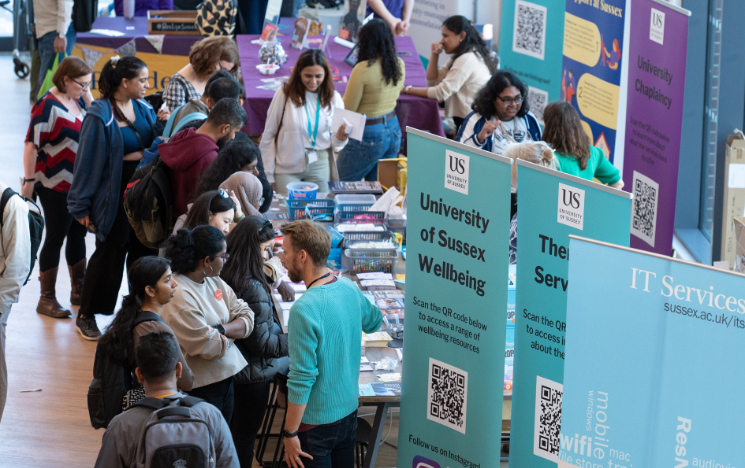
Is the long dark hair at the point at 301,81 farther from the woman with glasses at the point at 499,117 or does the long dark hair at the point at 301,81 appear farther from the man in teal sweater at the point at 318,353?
the man in teal sweater at the point at 318,353

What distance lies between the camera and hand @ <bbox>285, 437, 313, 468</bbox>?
2.84 m

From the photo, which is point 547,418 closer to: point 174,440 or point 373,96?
point 174,440

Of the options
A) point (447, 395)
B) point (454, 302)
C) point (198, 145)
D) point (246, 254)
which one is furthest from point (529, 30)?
point (447, 395)

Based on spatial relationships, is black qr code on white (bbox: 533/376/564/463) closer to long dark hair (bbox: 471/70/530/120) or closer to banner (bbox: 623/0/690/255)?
banner (bbox: 623/0/690/255)

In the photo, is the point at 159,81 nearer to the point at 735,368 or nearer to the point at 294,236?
the point at 294,236

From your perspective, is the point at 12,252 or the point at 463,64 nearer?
the point at 12,252

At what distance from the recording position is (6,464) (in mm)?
3930

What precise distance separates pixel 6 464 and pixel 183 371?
5.54 feet

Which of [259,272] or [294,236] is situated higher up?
[294,236]

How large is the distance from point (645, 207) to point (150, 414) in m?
3.15

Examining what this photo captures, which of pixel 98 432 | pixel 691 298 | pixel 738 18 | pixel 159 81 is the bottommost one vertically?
pixel 98 432

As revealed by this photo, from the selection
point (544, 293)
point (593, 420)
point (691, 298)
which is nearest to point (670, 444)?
point (593, 420)

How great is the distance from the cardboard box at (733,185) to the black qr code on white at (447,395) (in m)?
1.97

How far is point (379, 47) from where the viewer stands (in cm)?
555
